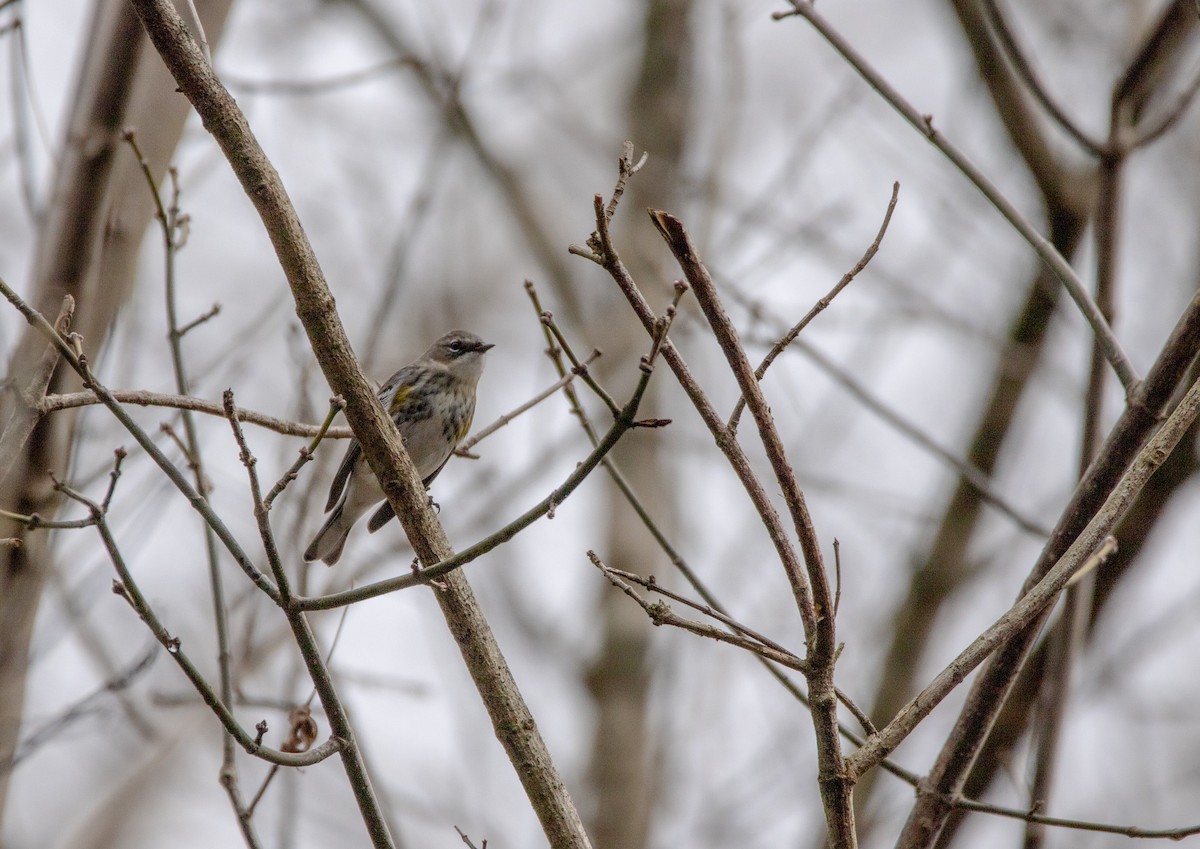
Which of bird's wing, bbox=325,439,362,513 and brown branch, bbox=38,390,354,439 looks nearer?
brown branch, bbox=38,390,354,439

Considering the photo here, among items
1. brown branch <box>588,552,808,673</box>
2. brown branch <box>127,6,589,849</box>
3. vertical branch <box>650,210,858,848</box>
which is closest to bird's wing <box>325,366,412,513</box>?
brown branch <box>127,6,589,849</box>

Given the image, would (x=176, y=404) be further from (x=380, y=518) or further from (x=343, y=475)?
(x=380, y=518)

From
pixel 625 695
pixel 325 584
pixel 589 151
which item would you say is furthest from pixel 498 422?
pixel 589 151

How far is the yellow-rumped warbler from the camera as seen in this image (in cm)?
648

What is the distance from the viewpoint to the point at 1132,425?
302 centimetres

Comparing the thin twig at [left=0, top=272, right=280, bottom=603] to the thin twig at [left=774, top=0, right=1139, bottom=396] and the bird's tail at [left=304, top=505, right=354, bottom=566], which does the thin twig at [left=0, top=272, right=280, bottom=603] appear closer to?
the thin twig at [left=774, top=0, right=1139, bottom=396]

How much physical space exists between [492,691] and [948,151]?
2.19m

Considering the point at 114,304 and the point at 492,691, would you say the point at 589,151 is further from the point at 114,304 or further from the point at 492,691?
the point at 492,691

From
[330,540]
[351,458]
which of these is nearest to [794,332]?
[351,458]

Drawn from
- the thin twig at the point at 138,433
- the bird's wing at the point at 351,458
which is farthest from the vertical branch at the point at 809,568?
the bird's wing at the point at 351,458

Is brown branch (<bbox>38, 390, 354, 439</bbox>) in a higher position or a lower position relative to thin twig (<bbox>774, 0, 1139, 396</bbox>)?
lower

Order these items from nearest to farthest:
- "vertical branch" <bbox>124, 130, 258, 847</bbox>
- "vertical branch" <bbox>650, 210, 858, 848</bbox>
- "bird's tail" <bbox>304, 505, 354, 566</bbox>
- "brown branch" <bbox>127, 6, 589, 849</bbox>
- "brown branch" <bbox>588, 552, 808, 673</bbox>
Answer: "vertical branch" <bbox>650, 210, 858, 848</bbox> < "brown branch" <bbox>588, 552, 808, 673</bbox> < "brown branch" <bbox>127, 6, 589, 849</bbox> < "vertical branch" <bbox>124, 130, 258, 847</bbox> < "bird's tail" <bbox>304, 505, 354, 566</bbox>

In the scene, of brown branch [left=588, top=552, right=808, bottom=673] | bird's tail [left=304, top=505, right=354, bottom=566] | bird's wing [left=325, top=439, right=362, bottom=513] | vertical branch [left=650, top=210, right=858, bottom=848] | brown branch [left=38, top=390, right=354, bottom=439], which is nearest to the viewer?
vertical branch [left=650, top=210, right=858, bottom=848]

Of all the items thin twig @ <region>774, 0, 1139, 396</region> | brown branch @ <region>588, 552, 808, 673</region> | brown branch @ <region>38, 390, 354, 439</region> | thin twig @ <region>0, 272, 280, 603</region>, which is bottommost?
brown branch @ <region>588, 552, 808, 673</region>
